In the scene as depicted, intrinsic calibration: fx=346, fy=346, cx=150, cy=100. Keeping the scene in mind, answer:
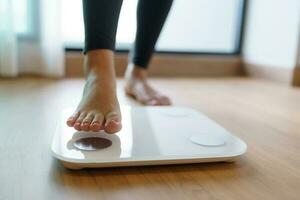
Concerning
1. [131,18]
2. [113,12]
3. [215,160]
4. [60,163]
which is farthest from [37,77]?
[215,160]

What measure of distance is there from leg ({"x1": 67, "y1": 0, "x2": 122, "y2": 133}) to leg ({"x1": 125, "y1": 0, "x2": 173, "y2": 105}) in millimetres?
325

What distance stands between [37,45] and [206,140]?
1.28 m

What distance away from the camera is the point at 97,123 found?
0.69m

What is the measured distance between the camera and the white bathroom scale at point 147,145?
0.60 m

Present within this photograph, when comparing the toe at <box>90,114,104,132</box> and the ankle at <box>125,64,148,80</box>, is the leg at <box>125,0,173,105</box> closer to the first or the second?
the ankle at <box>125,64,148,80</box>

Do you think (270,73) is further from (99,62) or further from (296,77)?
Answer: (99,62)

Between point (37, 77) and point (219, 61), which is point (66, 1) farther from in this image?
point (219, 61)

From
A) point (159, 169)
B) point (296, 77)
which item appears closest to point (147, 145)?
point (159, 169)

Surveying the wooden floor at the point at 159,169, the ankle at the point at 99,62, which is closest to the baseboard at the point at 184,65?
the wooden floor at the point at 159,169

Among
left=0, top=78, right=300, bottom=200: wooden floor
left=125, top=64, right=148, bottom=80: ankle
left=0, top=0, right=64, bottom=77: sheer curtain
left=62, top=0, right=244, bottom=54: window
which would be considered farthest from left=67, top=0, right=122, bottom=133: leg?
left=62, top=0, right=244, bottom=54: window

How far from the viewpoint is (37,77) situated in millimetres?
1726

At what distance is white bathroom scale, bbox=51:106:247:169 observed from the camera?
23.8 inches

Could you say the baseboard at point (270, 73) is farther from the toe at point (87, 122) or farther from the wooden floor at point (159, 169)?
the toe at point (87, 122)

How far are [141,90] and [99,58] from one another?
41 cm
